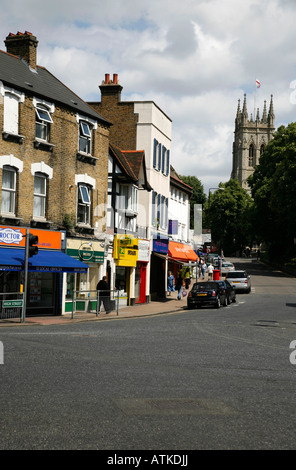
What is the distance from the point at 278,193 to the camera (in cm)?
6197

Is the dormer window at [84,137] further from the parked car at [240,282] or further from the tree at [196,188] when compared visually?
the tree at [196,188]

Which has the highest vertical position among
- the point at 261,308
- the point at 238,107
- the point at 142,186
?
the point at 238,107

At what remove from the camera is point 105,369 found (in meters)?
11.0

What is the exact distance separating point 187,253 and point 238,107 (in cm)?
13596

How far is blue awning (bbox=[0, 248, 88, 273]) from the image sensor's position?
2295cm

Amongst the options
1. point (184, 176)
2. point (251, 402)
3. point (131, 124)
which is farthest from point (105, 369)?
point (184, 176)

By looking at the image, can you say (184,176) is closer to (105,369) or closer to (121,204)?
(121,204)

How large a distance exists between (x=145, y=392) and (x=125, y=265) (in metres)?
24.9

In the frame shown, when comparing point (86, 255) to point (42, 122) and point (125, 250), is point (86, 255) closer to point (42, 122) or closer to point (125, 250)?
point (125, 250)

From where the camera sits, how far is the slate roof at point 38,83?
25.8 metres

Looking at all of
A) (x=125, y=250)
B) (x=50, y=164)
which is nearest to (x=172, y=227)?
(x=125, y=250)

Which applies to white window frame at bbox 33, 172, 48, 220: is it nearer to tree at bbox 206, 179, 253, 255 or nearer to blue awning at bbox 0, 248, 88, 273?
blue awning at bbox 0, 248, 88, 273

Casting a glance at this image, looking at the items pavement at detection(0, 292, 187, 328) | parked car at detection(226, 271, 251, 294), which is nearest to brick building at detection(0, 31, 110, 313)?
pavement at detection(0, 292, 187, 328)

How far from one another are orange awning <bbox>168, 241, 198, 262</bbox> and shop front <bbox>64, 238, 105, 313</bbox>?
1303 centimetres
